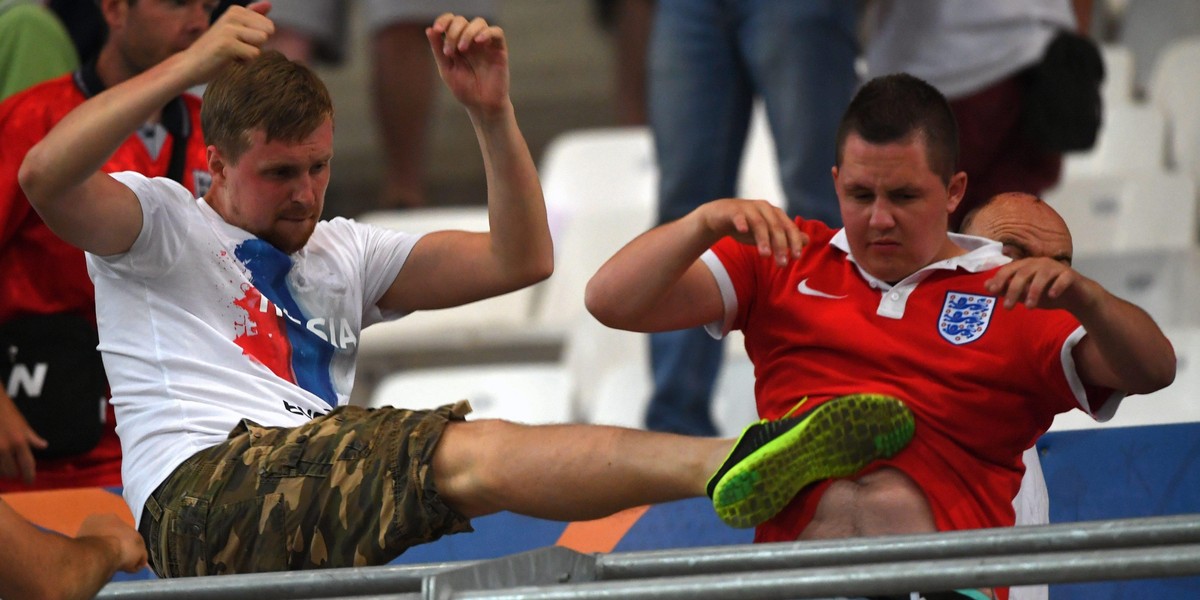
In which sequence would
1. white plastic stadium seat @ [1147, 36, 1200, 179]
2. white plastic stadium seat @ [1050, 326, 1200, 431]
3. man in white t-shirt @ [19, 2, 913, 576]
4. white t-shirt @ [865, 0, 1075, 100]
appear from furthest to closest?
white plastic stadium seat @ [1147, 36, 1200, 179] → white t-shirt @ [865, 0, 1075, 100] → white plastic stadium seat @ [1050, 326, 1200, 431] → man in white t-shirt @ [19, 2, 913, 576]

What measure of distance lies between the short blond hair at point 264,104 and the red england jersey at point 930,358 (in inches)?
25.1

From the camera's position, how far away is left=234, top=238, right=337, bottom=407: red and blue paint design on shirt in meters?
2.38

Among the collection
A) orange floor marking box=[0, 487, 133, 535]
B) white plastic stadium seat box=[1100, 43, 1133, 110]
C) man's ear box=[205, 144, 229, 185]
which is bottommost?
orange floor marking box=[0, 487, 133, 535]

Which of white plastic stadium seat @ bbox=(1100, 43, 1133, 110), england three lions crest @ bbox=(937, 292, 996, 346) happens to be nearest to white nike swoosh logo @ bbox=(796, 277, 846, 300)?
england three lions crest @ bbox=(937, 292, 996, 346)

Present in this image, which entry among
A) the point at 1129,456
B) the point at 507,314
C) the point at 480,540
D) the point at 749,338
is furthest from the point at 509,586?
the point at 507,314

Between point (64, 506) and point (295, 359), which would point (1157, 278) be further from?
point (64, 506)

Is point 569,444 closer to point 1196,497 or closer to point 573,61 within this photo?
point 1196,497

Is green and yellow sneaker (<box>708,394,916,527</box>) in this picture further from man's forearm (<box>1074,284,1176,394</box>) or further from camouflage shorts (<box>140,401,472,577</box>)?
camouflage shorts (<box>140,401,472,577</box>)

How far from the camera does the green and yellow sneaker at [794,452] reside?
201 centimetres

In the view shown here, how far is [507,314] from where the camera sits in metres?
4.92

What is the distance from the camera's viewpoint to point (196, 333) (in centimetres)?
235

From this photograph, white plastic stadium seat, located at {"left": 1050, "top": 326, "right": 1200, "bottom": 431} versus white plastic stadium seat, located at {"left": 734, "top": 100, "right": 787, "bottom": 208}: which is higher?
white plastic stadium seat, located at {"left": 734, "top": 100, "right": 787, "bottom": 208}

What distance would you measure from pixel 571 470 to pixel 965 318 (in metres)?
0.61

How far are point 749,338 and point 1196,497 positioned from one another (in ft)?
2.61
